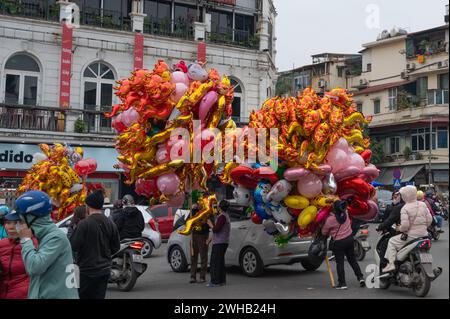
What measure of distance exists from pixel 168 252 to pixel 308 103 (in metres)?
5.59

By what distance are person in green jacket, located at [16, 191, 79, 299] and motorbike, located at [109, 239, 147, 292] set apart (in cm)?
525

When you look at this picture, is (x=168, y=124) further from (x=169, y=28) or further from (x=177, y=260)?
(x=169, y=28)

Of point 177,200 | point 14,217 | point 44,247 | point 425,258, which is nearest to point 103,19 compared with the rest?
point 177,200

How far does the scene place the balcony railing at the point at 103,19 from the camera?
2445 cm

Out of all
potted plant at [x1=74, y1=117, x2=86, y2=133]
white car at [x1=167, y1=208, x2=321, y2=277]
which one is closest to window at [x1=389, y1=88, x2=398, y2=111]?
potted plant at [x1=74, y1=117, x2=86, y2=133]

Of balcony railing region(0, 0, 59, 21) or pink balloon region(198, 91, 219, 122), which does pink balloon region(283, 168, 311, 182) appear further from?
balcony railing region(0, 0, 59, 21)

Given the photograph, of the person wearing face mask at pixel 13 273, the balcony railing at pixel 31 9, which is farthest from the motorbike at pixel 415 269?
the balcony railing at pixel 31 9

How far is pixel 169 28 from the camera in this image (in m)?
26.1

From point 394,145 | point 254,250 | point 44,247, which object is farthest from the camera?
point 394,145

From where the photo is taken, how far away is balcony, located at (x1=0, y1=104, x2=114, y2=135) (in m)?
22.4

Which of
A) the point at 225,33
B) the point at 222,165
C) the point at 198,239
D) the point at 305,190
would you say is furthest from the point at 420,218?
the point at 225,33

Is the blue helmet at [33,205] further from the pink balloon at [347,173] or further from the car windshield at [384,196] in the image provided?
the car windshield at [384,196]

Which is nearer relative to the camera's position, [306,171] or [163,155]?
[306,171]

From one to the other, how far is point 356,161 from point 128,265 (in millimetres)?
4324
